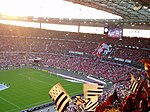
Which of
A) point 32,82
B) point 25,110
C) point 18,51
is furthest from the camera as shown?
point 18,51

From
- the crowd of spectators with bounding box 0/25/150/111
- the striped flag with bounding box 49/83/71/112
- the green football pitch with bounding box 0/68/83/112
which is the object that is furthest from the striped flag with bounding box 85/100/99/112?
the crowd of spectators with bounding box 0/25/150/111

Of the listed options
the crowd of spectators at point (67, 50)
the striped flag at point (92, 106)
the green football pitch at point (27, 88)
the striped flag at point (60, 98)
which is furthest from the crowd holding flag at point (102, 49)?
the striped flag at point (60, 98)

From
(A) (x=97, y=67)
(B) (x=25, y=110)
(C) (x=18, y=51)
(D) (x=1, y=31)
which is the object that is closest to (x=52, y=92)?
(B) (x=25, y=110)

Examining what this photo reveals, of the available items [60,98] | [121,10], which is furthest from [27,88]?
[60,98]

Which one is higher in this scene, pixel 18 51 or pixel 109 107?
pixel 109 107

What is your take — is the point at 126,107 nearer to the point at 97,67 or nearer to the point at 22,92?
the point at 22,92

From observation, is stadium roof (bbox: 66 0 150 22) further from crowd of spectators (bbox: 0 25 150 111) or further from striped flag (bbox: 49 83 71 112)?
striped flag (bbox: 49 83 71 112)

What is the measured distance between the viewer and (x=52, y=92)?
863 cm

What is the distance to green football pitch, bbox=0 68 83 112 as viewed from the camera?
3272 centimetres

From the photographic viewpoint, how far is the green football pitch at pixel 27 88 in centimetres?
3272

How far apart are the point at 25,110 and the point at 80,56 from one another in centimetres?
3531

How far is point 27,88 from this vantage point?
1575 inches

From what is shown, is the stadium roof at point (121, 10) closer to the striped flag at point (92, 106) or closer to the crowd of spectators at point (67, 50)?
the crowd of spectators at point (67, 50)

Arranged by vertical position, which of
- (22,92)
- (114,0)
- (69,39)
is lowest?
(22,92)
